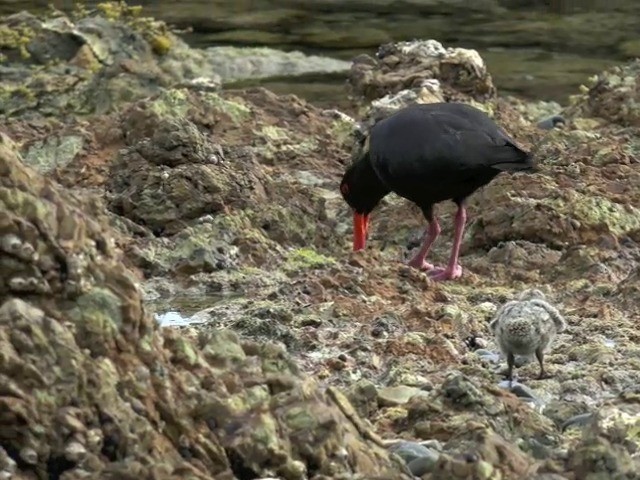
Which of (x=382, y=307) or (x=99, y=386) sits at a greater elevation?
(x=99, y=386)

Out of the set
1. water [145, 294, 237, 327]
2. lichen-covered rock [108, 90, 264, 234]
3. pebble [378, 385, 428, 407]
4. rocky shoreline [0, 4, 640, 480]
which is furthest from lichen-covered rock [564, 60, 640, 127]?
pebble [378, 385, 428, 407]

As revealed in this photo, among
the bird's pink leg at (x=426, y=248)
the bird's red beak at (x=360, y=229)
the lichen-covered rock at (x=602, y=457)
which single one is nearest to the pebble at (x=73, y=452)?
the lichen-covered rock at (x=602, y=457)

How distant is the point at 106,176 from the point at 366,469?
685 cm

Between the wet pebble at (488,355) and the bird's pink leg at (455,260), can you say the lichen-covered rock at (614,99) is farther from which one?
the wet pebble at (488,355)

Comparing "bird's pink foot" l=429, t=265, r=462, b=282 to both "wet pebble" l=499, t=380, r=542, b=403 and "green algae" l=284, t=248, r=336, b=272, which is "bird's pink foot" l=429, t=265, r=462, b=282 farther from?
"wet pebble" l=499, t=380, r=542, b=403

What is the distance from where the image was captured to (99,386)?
480cm

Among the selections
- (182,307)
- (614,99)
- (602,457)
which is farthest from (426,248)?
(602,457)

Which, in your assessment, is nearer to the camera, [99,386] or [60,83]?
[99,386]

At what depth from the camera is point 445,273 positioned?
1033 cm

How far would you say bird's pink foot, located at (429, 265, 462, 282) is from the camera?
1020 cm

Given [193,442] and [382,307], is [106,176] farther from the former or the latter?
[193,442]

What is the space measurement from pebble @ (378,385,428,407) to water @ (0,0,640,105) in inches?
537

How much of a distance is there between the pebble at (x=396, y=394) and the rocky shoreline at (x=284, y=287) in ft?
0.08

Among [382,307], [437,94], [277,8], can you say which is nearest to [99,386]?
[382,307]
